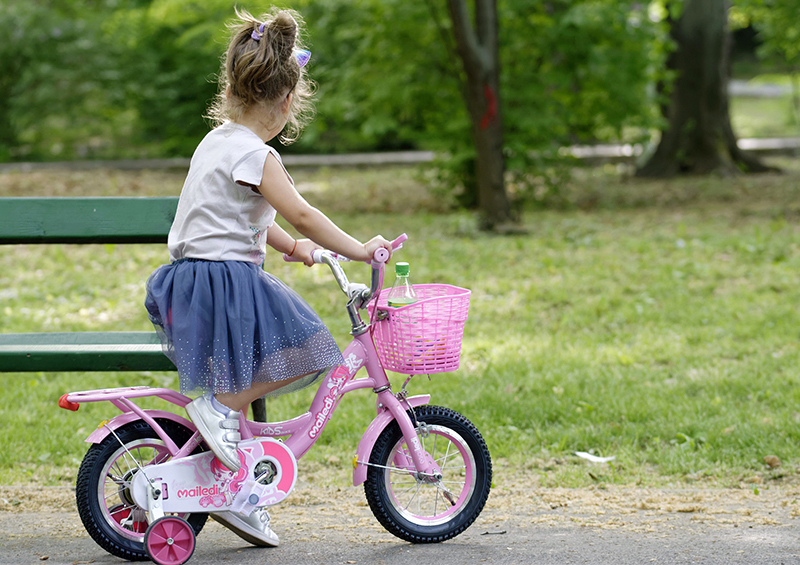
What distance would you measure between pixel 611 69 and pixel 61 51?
11134mm

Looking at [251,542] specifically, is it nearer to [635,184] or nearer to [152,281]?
[152,281]

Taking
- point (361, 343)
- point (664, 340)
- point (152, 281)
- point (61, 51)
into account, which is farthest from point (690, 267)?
point (61, 51)

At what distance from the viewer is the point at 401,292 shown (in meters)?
3.02

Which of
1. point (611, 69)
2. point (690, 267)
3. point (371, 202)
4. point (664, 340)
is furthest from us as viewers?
point (371, 202)

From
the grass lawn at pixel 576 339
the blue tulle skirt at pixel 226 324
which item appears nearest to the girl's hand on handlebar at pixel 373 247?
the blue tulle skirt at pixel 226 324

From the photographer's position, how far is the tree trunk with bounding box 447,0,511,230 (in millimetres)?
9859

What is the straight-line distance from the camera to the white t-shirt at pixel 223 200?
280cm

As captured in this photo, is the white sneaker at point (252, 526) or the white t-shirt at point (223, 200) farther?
the white sneaker at point (252, 526)

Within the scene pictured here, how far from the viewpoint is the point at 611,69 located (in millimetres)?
11766

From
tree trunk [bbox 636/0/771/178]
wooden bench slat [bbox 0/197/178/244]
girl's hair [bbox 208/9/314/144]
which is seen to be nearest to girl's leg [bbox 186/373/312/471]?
girl's hair [bbox 208/9/314/144]

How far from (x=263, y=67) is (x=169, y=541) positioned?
1530 millimetres

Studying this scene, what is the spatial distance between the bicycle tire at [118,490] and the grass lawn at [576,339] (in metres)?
1.14

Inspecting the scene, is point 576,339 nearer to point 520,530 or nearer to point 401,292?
point 520,530

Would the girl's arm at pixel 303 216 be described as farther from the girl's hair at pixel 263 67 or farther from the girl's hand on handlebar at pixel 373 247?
the girl's hair at pixel 263 67
